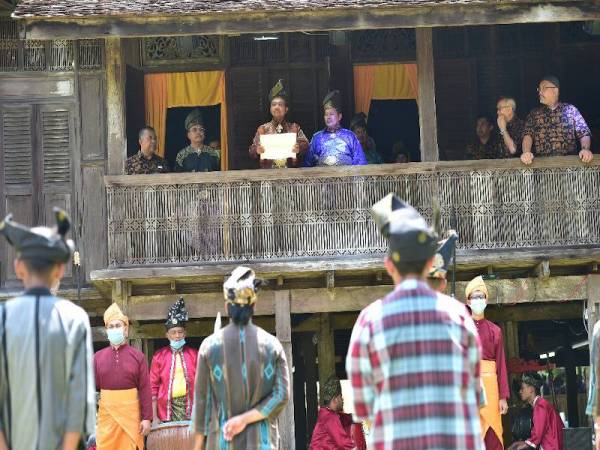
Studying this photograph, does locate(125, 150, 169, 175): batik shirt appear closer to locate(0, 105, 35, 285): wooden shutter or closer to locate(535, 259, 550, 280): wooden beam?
locate(0, 105, 35, 285): wooden shutter

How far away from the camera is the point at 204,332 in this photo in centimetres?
1916

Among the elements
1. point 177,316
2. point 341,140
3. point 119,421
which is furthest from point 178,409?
point 341,140

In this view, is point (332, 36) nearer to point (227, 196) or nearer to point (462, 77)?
point (462, 77)

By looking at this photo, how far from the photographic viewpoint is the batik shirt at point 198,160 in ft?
58.1

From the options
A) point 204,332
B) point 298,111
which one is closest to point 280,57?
point 298,111

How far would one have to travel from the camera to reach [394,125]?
19.6m

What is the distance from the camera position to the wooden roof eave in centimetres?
1655

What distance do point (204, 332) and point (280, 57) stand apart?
3.73m

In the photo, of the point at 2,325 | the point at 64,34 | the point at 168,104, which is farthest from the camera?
the point at 168,104

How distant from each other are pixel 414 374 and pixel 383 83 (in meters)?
12.2

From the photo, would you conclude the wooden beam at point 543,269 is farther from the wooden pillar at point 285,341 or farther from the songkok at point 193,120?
the songkok at point 193,120

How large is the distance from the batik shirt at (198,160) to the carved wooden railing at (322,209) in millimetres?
826

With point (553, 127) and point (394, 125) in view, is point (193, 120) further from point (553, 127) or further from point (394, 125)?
point (553, 127)

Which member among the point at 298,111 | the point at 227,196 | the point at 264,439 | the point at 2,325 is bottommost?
the point at 264,439
